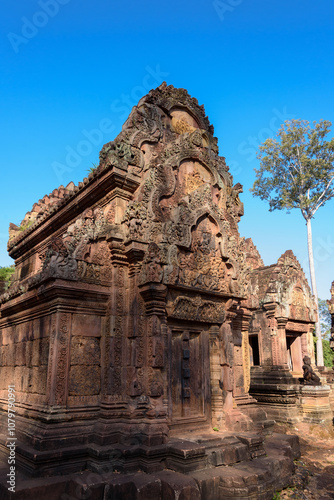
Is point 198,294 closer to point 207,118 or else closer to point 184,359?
point 184,359

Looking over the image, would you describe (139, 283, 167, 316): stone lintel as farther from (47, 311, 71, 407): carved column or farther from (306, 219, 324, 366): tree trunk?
(306, 219, 324, 366): tree trunk

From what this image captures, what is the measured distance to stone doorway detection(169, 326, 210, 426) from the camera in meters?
7.98

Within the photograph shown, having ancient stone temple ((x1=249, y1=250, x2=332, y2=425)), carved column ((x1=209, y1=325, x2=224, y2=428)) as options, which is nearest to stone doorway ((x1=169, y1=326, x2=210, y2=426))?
carved column ((x1=209, y1=325, x2=224, y2=428))

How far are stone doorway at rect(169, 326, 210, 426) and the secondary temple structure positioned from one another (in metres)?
0.03

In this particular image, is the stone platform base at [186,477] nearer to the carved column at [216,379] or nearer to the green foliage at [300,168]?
the carved column at [216,379]

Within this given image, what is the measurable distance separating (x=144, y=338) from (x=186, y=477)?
2.44m

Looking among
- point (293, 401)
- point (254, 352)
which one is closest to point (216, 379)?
point (293, 401)

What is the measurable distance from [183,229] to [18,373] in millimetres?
4877

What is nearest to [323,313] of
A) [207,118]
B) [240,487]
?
[207,118]

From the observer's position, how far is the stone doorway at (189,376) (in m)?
7.98

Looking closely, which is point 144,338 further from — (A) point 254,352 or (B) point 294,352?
(B) point 294,352

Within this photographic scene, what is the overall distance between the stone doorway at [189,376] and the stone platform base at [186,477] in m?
0.60

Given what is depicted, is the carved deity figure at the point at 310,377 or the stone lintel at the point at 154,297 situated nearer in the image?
the stone lintel at the point at 154,297

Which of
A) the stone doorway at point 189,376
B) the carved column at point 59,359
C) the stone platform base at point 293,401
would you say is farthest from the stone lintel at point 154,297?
the stone platform base at point 293,401
